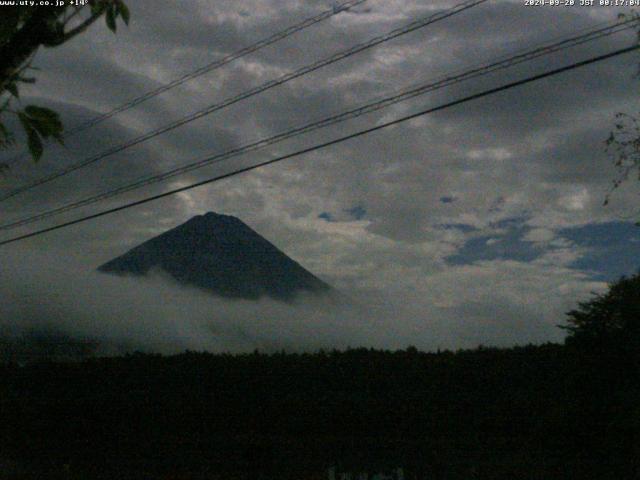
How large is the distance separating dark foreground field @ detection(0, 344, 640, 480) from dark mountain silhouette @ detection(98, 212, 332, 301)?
125 ft

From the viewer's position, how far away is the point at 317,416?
53.5ft

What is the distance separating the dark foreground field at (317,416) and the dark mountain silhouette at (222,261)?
1497 inches

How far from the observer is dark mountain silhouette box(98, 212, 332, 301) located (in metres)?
61.2

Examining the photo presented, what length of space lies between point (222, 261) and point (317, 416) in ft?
175

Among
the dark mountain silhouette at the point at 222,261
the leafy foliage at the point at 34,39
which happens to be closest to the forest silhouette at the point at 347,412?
A: the leafy foliage at the point at 34,39

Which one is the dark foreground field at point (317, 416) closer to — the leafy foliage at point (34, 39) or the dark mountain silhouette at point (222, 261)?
the leafy foliage at point (34, 39)

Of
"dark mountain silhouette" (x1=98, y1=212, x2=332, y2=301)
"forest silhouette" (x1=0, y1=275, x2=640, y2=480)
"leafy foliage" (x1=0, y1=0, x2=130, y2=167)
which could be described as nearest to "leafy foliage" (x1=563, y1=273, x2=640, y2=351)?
"forest silhouette" (x1=0, y1=275, x2=640, y2=480)

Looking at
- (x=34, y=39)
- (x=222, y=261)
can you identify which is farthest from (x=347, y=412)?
(x=222, y=261)

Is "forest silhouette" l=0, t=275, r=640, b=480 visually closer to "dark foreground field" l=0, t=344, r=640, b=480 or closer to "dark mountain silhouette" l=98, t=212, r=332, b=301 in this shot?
"dark foreground field" l=0, t=344, r=640, b=480

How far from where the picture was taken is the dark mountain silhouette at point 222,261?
61.2m

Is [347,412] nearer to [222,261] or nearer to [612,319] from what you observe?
[612,319]

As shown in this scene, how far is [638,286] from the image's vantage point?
1049cm

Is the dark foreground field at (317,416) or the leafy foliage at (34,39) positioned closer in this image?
the leafy foliage at (34,39)

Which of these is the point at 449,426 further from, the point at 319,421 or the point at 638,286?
the point at 638,286
